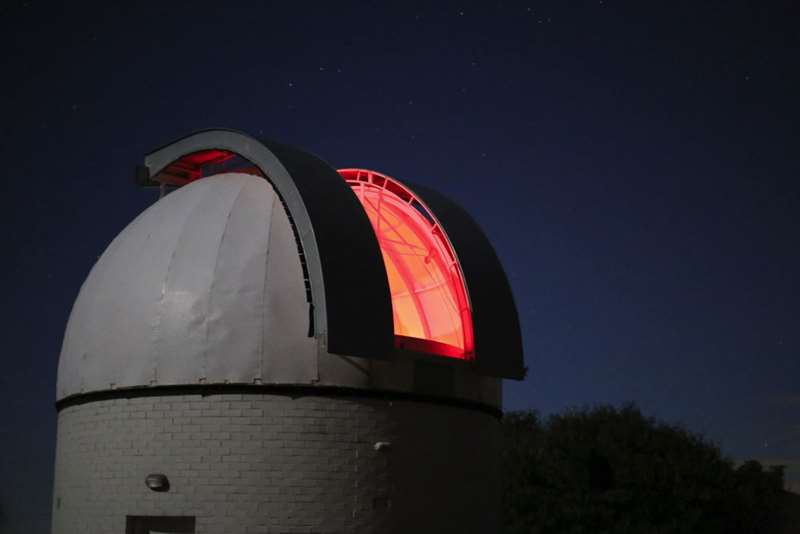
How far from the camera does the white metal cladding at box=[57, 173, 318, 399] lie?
13.1 metres

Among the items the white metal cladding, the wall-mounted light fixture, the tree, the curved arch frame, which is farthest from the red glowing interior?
the tree

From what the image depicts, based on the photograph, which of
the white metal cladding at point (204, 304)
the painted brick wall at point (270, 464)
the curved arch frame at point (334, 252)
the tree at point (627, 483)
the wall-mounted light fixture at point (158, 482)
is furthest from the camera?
the tree at point (627, 483)

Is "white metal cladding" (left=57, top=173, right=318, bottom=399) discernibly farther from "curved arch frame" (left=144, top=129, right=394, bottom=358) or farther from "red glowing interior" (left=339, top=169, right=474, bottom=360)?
"red glowing interior" (left=339, top=169, right=474, bottom=360)

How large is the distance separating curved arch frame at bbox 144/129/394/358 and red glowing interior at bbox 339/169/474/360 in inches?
68.7

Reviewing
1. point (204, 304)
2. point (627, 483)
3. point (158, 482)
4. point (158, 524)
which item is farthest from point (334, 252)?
point (627, 483)

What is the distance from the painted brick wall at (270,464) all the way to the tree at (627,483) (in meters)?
14.8

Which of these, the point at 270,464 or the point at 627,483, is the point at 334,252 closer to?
the point at 270,464

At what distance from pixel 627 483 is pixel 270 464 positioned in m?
18.0

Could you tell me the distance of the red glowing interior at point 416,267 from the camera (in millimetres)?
15398

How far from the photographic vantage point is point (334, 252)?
43.0ft

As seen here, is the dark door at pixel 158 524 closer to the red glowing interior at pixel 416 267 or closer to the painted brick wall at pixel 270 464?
the painted brick wall at pixel 270 464

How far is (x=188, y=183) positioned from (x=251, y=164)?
1936 millimetres

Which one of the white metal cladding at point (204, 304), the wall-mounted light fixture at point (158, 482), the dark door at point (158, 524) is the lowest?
the dark door at point (158, 524)

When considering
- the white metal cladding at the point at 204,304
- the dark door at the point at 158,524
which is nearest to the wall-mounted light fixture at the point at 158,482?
the dark door at the point at 158,524
